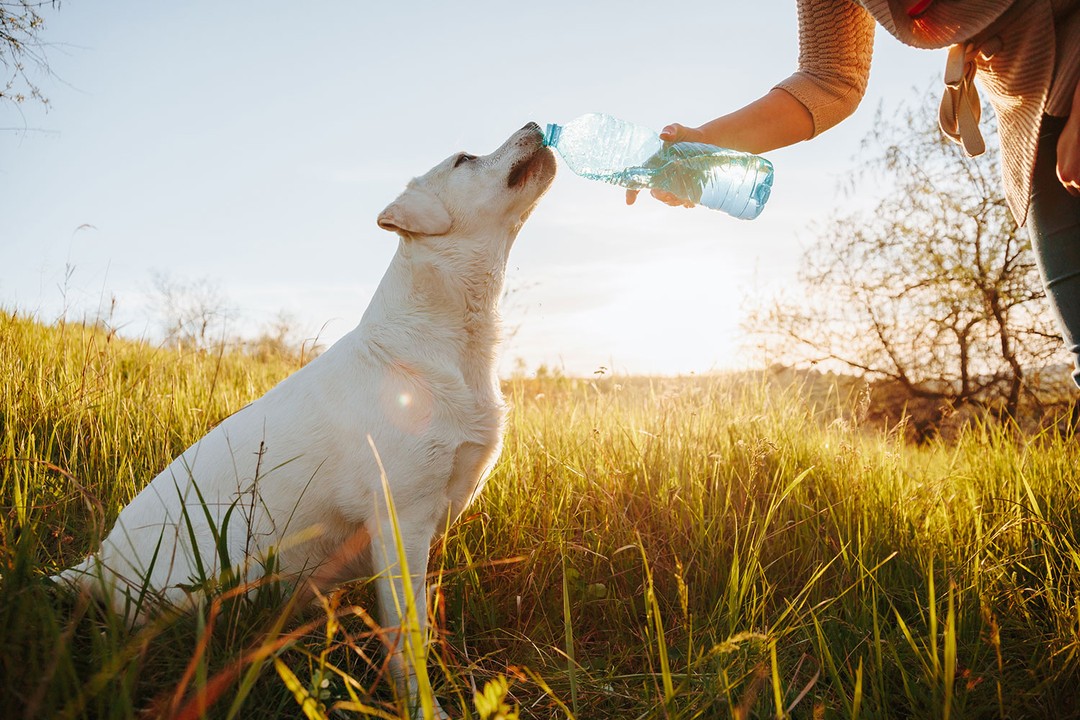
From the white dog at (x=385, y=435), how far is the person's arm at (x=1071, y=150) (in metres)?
1.82

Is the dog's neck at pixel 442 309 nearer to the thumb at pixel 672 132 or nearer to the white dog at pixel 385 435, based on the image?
the white dog at pixel 385 435

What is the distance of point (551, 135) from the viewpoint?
2.88m

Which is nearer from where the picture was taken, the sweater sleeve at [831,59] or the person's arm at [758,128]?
the sweater sleeve at [831,59]

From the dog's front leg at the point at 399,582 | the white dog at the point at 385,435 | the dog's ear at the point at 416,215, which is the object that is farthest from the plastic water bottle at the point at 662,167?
the dog's front leg at the point at 399,582

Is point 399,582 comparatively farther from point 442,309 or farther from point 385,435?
point 442,309

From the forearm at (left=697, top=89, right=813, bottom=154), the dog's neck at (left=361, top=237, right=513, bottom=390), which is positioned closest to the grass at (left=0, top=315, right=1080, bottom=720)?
the dog's neck at (left=361, top=237, right=513, bottom=390)

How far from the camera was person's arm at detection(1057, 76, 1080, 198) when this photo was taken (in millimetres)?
1925

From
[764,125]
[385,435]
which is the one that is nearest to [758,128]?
[764,125]

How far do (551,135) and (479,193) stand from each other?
0.44 metres

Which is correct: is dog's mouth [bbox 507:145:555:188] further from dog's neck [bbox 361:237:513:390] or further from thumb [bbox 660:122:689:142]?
thumb [bbox 660:122:689:142]

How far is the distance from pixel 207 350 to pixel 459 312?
377cm

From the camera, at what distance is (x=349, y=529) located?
2.40 m

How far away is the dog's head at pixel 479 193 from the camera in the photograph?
2.66 m

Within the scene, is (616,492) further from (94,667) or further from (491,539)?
(94,667)
